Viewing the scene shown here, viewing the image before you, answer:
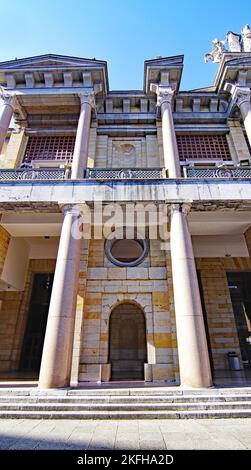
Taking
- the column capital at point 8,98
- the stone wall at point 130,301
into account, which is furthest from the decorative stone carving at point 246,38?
the column capital at point 8,98

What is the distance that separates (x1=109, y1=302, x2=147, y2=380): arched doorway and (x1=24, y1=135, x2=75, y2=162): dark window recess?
1077cm

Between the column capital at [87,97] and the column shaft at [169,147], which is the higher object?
the column capital at [87,97]

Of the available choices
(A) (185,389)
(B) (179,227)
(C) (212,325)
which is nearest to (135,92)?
(B) (179,227)

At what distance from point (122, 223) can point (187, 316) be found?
554 cm

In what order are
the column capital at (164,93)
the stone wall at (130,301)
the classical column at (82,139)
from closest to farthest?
the stone wall at (130,301), the classical column at (82,139), the column capital at (164,93)

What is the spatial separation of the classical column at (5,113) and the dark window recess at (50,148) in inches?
92.7

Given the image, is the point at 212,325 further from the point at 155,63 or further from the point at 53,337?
the point at 155,63

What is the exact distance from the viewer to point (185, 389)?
707 centimetres

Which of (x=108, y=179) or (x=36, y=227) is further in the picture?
(x=36, y=227)

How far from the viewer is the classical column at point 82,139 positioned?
36.0 feet

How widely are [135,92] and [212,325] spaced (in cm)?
1466

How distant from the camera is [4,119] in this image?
12492 mm

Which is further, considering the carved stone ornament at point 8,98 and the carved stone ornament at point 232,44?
the carved stone ornament at point 232,44

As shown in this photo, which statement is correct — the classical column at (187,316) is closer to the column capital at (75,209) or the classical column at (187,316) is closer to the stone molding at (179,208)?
the stone molding at (179,208)
